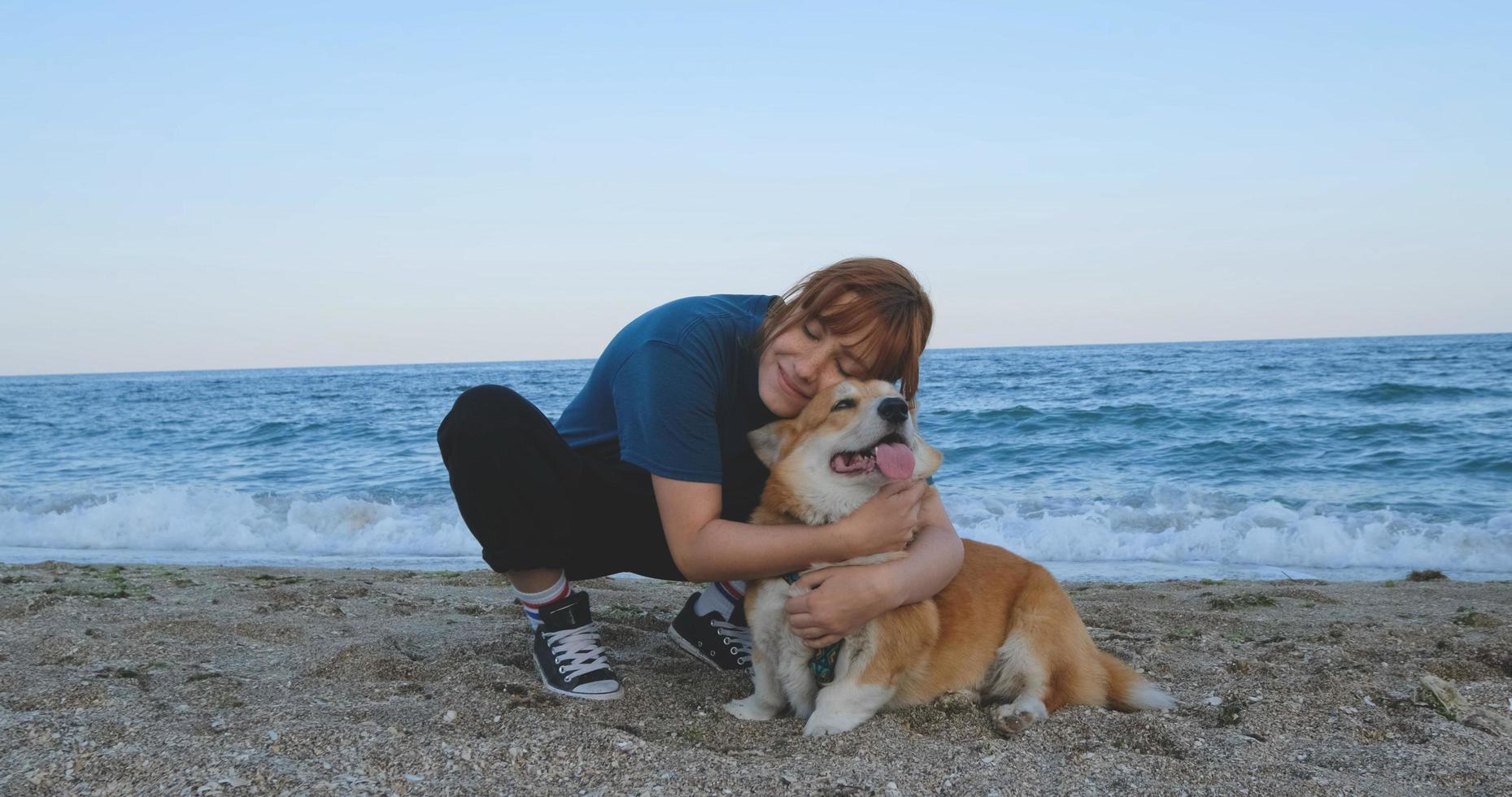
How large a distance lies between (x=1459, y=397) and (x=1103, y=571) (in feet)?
38.9

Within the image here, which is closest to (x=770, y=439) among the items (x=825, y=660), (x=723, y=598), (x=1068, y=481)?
(x=825, y=660)

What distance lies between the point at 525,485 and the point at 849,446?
900 mm

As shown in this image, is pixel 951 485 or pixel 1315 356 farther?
pixel 1315 356

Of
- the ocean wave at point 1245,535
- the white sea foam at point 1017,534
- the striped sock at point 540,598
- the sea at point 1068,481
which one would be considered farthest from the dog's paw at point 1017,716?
the ocean wave at point 1245,535

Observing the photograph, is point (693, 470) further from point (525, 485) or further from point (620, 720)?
point (620, 720)

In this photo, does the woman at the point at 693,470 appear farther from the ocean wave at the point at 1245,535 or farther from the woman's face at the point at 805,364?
the ocean wave at the point at 1245,535

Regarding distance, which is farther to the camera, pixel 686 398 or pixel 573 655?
pixel 573 655

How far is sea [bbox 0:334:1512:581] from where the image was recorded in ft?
22.9

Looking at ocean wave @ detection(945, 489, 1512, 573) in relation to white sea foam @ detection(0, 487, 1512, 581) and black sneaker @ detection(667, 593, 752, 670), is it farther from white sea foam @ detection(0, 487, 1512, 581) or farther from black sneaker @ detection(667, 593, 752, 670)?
black sneaker @ detection(667, 593, 752, 670)

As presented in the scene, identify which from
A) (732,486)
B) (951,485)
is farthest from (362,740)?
(951,485)

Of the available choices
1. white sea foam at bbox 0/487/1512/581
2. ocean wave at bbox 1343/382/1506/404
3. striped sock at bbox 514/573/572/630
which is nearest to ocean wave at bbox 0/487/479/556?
white sea foam at bbox 0/487/1512/581

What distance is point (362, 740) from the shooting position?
2088mm

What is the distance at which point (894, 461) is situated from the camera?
8.00 ft

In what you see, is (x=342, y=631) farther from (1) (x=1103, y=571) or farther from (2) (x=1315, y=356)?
(2) (x=1315, y=356)
